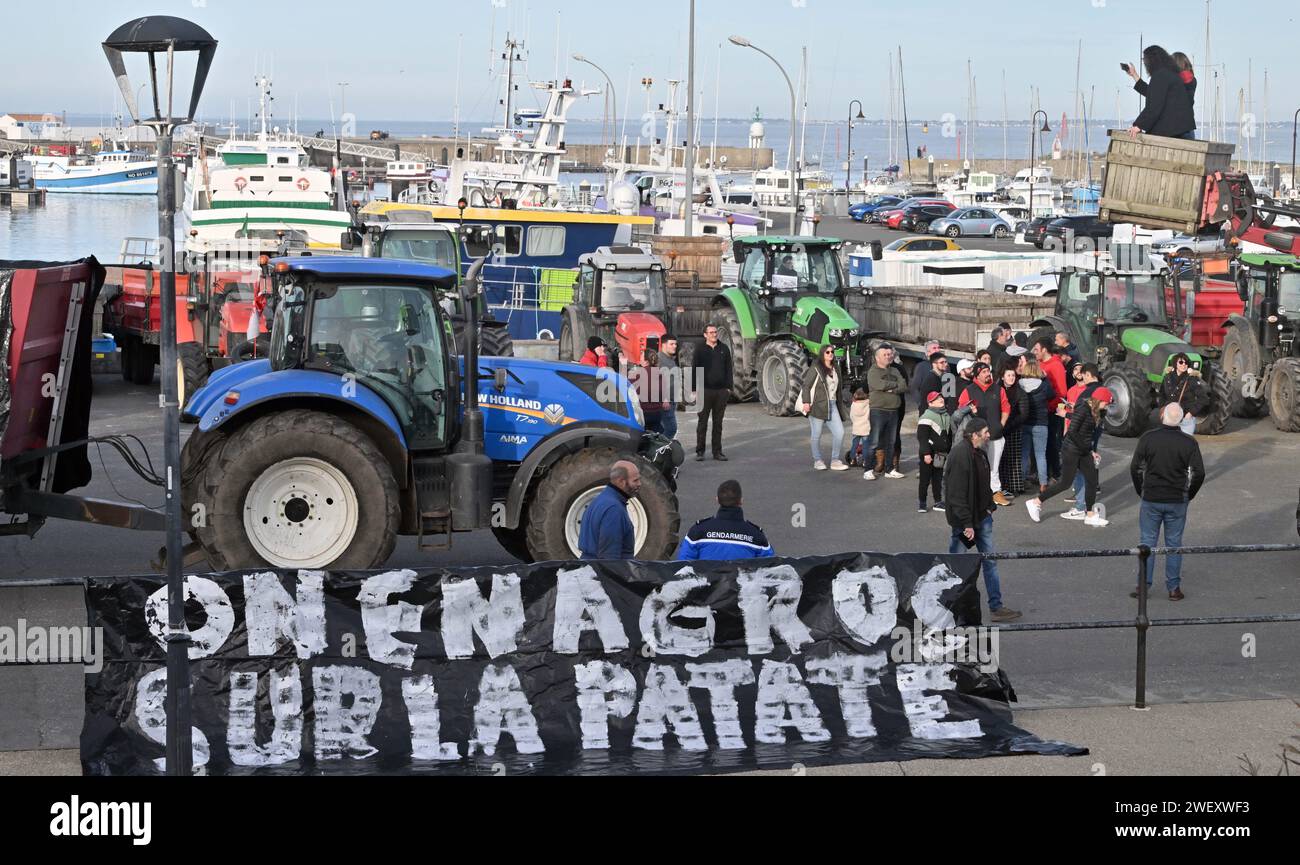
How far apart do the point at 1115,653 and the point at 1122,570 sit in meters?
2.78

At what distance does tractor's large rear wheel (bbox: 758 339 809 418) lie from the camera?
21969 millimetres

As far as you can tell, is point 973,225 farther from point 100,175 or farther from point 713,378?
point 100,175

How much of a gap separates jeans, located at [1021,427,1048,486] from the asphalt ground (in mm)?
399

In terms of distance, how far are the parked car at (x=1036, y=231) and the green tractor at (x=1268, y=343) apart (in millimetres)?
32590

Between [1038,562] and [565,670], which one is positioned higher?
[565,670]

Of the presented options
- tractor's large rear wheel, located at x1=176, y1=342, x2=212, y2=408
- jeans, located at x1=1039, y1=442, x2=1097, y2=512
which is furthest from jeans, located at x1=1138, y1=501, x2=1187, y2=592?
tractor's large rear wheel, located at x1=176, y1=342, x2=212, y2=408

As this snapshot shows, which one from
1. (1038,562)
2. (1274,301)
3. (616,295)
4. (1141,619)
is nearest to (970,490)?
(1038,562)

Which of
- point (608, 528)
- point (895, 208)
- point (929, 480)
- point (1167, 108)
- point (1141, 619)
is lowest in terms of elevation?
point (929, 480)

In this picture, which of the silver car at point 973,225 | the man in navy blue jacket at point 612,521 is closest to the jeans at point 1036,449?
the man in navy blue jacket at point 612,521

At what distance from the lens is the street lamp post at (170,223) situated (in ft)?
22.3

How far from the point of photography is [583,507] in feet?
38.2

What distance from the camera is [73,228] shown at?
308 ft

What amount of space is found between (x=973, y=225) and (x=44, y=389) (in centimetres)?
5578

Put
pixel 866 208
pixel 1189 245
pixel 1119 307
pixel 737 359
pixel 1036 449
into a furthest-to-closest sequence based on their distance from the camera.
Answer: pixel 866 208 → pixel 1189 245 → pixel 737 359 → pixel 1119 307 → pixel 1036 449
